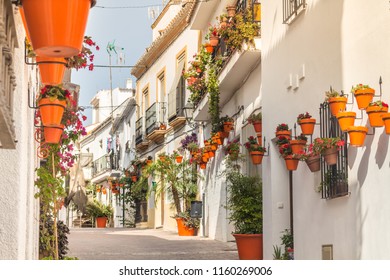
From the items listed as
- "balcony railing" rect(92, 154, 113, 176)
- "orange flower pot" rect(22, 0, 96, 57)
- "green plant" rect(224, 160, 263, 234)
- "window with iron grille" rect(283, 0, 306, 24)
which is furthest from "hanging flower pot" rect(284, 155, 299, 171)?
"balcony railing" rect(92, 154, 113, 176)

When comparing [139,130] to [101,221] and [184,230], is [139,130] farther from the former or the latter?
[184,230]

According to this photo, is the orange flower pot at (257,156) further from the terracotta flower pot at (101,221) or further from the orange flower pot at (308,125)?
the terracotta flower pot at (101,221)

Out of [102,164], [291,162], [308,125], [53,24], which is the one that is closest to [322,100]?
[308,125]

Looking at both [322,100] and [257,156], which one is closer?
[322,100]

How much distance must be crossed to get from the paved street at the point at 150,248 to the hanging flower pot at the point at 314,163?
296 cm

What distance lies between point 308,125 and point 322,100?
0.29 meters

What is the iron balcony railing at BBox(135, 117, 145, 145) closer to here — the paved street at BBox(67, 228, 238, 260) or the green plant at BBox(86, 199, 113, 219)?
the green plant at BBox(86, 199, 113, 219)

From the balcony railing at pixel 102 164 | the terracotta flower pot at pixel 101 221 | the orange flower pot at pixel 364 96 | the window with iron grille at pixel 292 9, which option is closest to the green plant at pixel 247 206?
the window with iron grille at pixel 292 9

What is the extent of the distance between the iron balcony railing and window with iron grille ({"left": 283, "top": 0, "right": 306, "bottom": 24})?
1251 centimetres

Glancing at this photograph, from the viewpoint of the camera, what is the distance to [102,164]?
29.6 metres

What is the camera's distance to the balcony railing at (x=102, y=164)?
28.2 m

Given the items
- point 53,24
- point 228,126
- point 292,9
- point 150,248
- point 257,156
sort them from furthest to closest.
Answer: point 228,126 < point 150,248 < point 257,156 < point 292,9 < point 53,24

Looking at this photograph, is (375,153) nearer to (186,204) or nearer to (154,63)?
(186,204)
